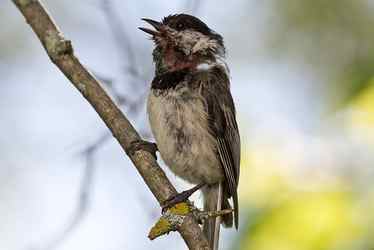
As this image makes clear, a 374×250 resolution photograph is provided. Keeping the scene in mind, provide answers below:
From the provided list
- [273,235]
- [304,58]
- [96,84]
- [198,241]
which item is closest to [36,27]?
[96,84]

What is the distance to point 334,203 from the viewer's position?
4012 mm

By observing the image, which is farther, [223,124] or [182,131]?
[223,124]

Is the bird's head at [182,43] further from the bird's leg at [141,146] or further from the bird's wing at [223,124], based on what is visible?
the bird's leg at [141,146]

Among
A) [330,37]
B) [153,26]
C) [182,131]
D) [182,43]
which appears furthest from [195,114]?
[330,37]

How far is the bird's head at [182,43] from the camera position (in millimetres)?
5629

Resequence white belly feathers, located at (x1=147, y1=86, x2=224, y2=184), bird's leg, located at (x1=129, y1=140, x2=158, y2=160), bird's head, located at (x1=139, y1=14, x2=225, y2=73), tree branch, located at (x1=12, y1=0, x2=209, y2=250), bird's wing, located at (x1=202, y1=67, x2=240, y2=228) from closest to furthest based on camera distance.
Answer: tree branch, located at (x1=12, y1=0, x2=209, y2=250)
bird's leg, located at (x1=129, y1=140, x2=158, y2=160)
white belly feathers, located at (x1=147, y1=86, x2=224, y2=184)
bird's wing, located at (x1=202, y1=67, x2=240, y2=228)
bird's head, located at (x1=139, y1=14, x2=225, y2=73)

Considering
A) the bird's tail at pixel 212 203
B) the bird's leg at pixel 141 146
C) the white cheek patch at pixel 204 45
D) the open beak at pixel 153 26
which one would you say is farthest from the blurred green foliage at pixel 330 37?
the open beak at pixel 153 26

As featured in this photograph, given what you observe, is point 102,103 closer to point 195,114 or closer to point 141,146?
point 141,146

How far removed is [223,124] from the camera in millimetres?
5559

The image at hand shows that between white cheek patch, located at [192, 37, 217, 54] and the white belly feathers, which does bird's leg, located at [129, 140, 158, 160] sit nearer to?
the white belly feathers

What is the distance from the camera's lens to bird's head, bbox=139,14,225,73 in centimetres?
563

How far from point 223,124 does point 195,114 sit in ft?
1.04

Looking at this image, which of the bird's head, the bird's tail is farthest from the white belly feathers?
the bird's head

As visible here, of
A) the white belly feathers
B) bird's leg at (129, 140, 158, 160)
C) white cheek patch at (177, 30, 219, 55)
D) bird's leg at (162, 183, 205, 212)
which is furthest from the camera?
white cheek patch at (177, 30, 219, 55)
